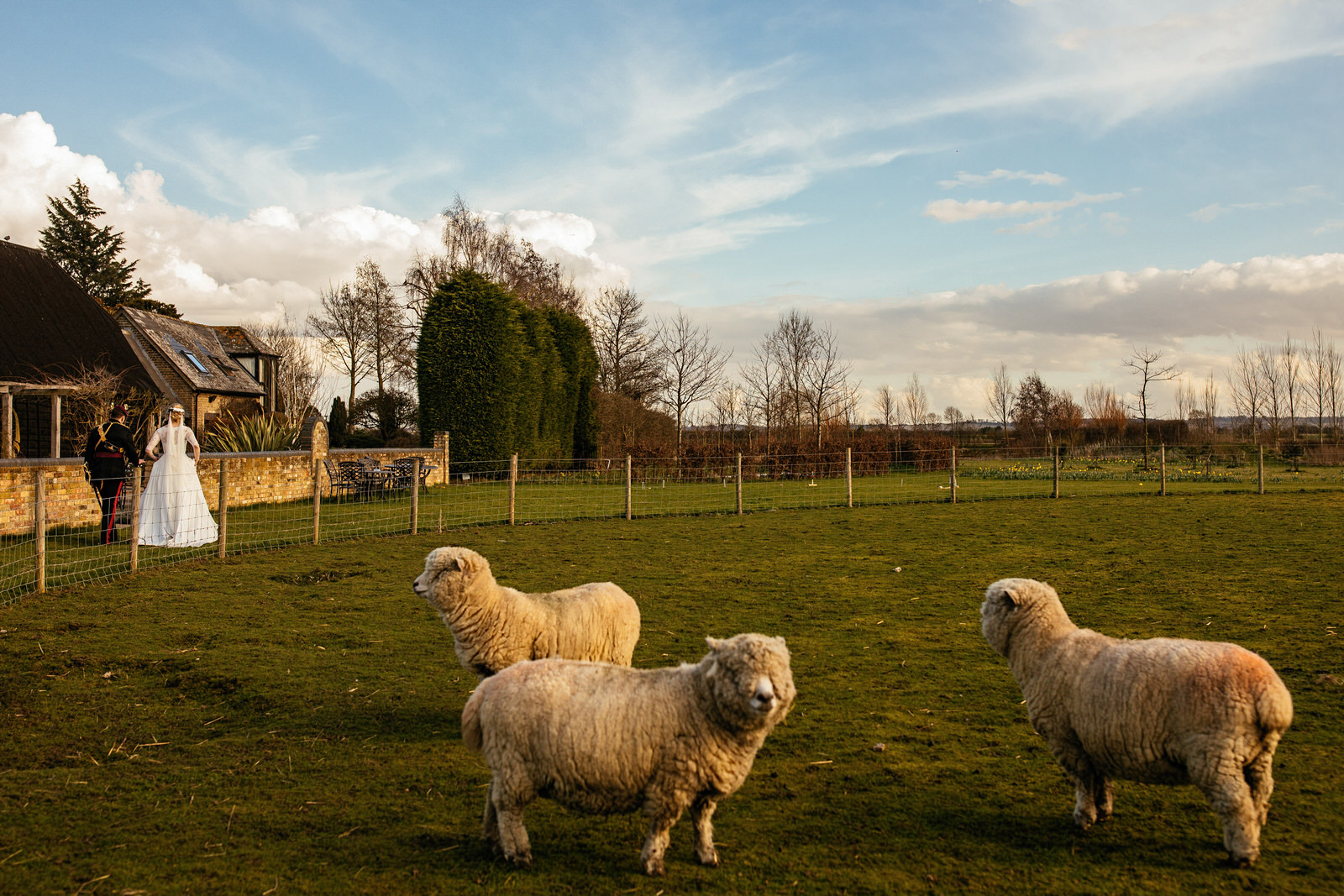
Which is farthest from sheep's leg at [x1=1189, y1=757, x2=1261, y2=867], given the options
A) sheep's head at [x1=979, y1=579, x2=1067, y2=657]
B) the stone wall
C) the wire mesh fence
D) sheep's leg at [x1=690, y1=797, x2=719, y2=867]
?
the wire mesh fence

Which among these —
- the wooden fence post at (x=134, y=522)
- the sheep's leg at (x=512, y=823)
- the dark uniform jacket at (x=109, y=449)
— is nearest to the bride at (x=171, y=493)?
the dark uniform jacket at (x=109, y=449)

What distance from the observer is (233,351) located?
39188 mm

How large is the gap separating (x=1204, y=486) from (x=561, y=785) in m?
24.1

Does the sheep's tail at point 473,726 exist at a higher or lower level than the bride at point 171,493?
lower

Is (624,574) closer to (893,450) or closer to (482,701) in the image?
(482,701)

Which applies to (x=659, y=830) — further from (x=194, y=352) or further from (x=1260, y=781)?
(x=194, y=352)

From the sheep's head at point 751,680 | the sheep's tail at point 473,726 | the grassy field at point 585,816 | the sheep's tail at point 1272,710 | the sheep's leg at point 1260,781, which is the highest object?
the sheep's head at point 751,680

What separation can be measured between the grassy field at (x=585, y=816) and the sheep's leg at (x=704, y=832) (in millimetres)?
65

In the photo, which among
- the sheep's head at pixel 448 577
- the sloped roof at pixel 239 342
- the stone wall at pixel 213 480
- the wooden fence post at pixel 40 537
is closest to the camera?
the sheep's head at pixel 448 577

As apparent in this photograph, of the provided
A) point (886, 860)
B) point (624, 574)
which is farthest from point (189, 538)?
point (886, 860)

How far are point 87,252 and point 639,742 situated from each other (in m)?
51.0

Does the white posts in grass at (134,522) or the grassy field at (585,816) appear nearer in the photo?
the grassy field at (585,816)

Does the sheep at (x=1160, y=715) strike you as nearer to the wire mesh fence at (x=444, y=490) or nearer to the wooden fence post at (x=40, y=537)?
the wire mesh fence at (x=444, y=490)

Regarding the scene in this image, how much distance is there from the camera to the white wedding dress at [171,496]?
11258mm
